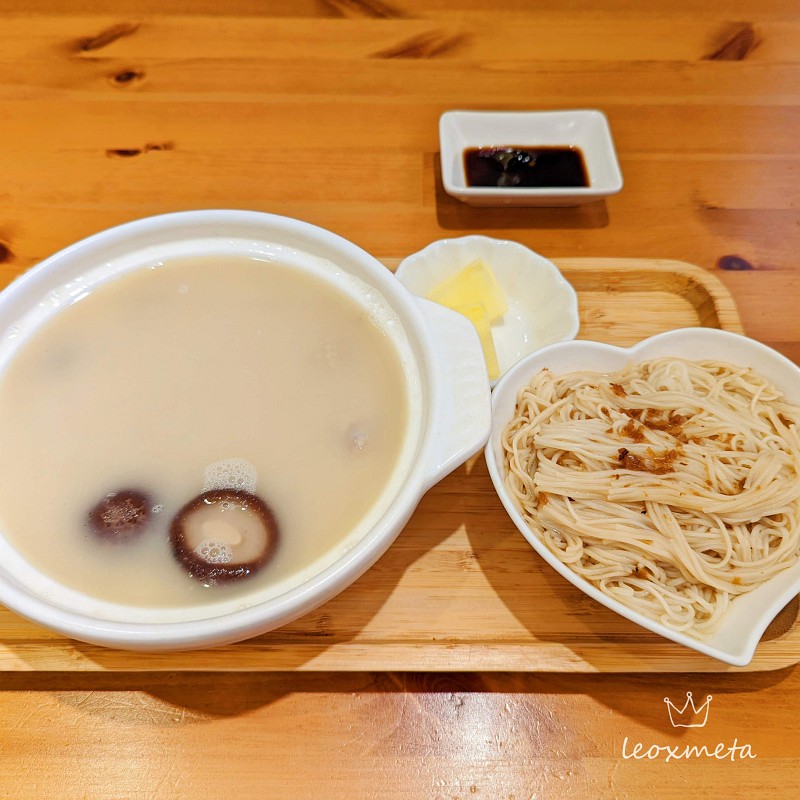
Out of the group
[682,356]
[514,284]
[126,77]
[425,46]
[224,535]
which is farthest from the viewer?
[425,46]

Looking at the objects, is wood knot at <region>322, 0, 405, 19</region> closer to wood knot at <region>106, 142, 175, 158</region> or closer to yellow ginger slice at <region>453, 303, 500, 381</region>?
wood knot at <region>106, 142, 175, 158</region>

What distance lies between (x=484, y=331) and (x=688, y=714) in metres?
0.87

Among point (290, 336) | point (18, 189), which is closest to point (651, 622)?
point (290, 336)

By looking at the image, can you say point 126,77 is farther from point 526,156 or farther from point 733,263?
point 733,263

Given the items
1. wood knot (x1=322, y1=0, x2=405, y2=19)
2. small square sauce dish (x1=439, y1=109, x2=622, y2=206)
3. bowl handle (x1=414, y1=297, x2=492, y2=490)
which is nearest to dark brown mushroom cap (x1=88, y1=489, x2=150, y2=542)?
bowl handle (x1=414, y1=297, x2=492, y2=490)

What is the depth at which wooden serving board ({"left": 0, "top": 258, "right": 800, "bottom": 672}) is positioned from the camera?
3.57ft

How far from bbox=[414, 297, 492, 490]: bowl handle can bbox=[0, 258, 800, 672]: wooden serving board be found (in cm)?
31

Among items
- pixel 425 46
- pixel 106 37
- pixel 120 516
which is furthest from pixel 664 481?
pixel 106 37

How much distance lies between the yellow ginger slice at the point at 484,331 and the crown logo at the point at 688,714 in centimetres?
74

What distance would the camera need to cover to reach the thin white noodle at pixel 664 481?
1186 millimetres

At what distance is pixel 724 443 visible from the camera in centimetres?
131

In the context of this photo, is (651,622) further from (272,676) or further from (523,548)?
(272,676)

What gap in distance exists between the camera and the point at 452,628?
44.6 inches

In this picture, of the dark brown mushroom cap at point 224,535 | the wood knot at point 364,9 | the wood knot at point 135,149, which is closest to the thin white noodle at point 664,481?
the dark brown mushroom cap at point 224,535
